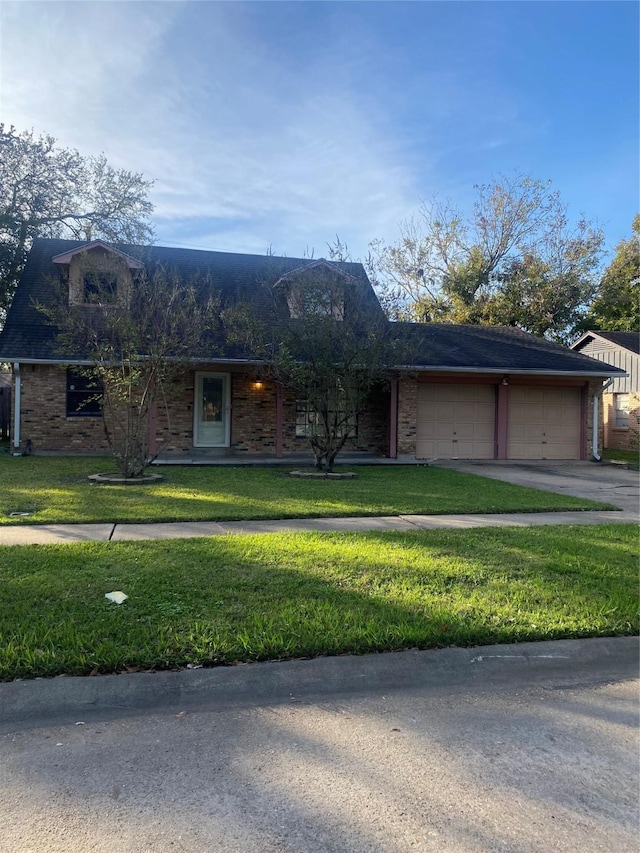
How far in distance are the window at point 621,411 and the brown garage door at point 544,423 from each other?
18.9ft

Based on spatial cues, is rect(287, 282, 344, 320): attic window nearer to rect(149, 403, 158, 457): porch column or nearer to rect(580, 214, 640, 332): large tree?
rect(149, 403, 158, 457): porch column

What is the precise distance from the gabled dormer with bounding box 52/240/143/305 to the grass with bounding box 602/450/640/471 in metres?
14.2

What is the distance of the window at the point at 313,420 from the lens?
13.1 metres

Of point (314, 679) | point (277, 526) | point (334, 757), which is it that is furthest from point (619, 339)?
point (334, 757)

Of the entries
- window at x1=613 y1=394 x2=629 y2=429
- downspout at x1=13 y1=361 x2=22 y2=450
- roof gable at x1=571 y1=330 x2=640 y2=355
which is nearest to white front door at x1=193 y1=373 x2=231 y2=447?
downspout at x1=13 y1=361 x2=22 y2=450

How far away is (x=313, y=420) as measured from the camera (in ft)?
45.0

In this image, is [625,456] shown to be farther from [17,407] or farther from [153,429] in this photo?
[17,407]

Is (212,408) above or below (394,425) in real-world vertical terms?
above

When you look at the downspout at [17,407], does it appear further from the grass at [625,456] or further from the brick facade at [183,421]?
the grass at [625,456]

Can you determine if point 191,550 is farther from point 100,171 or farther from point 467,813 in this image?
point 100,171

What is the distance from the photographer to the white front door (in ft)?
54.7

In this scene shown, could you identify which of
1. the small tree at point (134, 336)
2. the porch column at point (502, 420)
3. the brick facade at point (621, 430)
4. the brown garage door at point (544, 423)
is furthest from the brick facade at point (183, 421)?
the brick facade at point (621, 430)

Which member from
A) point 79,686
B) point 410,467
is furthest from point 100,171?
point 79,686

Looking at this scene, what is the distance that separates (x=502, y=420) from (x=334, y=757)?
51.8ft
